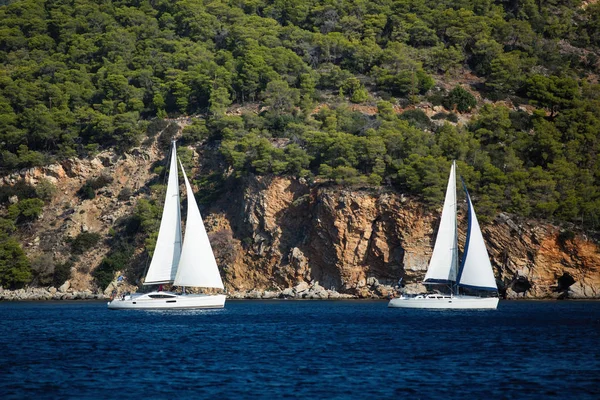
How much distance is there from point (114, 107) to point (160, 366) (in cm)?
5609

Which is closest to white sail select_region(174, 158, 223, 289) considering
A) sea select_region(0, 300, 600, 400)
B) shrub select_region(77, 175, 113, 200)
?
sea select_region(0, 300, 600, 400)

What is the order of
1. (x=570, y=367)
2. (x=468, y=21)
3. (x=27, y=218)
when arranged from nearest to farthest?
(x=570, y=367) < (x=27, y=218) < (x=468, y=21)

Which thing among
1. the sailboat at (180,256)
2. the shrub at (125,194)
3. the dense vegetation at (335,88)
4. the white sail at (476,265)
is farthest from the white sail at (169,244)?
the shrub at (125,194)

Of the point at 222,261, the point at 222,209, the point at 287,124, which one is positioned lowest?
the point at 222,261

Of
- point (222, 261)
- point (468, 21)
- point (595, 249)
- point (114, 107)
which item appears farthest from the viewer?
point (468, 21)

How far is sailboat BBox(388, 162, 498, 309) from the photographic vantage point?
150ft

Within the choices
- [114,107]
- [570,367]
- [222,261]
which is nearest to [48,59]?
[114,107]

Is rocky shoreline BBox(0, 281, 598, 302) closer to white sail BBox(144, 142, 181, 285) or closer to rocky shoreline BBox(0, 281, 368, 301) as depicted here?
rocky shoreline BBox(0, 281, 368, 301)

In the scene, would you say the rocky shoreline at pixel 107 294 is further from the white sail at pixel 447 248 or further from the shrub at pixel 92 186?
the white sail at pixel 447 248

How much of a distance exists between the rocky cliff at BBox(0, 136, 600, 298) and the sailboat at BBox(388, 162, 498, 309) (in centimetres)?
1054

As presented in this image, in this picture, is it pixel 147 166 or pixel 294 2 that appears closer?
pixel 147 166

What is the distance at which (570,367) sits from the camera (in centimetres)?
2480

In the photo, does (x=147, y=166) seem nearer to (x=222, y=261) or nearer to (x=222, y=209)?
(x=222, y=209)

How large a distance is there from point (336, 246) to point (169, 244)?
1783cm
